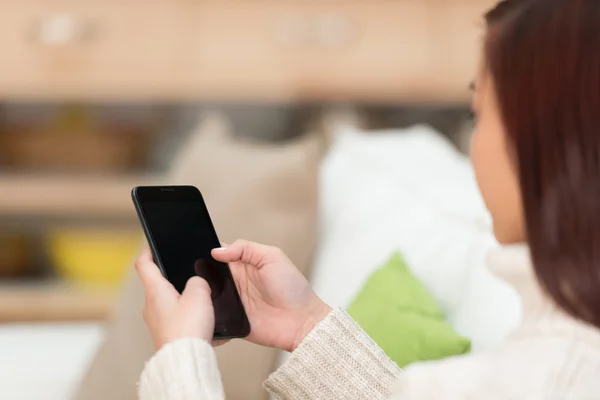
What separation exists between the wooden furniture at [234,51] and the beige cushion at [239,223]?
497mm

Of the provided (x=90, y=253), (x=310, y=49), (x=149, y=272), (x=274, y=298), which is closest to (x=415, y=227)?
(x=274, y=298)

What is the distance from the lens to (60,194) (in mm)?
1900

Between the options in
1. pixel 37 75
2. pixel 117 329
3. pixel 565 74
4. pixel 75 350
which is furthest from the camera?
pixel 37 75

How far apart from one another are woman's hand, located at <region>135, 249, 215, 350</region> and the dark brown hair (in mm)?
261

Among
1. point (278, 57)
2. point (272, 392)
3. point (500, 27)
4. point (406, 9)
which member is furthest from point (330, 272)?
point (406, 9)

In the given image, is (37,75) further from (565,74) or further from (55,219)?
(565,74)

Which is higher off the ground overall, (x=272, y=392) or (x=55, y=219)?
(x=272, y=392)

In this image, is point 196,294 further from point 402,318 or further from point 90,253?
point 90,253

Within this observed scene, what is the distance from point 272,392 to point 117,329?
0.41 metres

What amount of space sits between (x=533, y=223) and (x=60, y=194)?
1579mm

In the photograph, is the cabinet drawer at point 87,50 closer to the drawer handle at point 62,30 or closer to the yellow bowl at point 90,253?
the drawer handle at point 62,30

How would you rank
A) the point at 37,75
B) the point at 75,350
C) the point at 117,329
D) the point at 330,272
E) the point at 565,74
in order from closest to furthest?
the point at 565,74 < the point at 330,272 < the point at 117,329 < the point at 75,350 < the point at 37,75

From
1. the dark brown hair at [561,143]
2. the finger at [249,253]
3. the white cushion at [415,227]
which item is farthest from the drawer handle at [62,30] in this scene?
the dark brown hair at [561,143]

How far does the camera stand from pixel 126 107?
1.93 m
